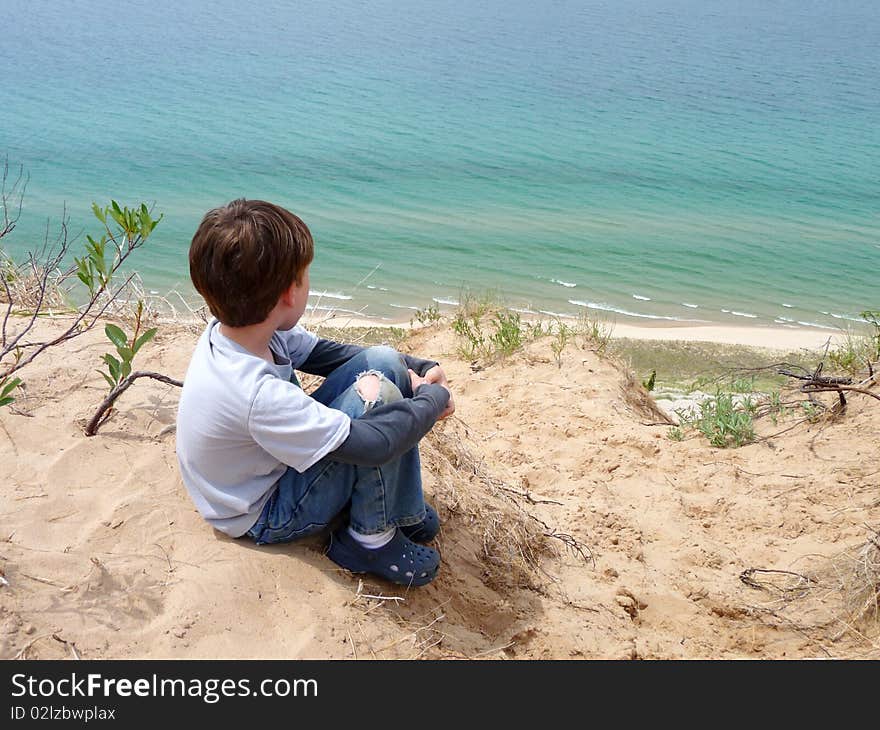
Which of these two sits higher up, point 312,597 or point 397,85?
point 397,85

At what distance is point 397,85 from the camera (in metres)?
21.5

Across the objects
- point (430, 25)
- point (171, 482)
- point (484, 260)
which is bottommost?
point (484, 260)

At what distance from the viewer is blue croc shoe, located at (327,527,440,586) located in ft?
9.39

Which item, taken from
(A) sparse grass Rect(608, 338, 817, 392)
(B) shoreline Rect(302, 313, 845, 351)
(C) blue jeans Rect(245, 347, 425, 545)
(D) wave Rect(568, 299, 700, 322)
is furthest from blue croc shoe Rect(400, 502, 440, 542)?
(D) wave Rect(568, 299, 700, 322)

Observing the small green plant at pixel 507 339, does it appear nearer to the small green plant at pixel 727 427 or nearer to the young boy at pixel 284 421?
the small green plant at pixel 727 427

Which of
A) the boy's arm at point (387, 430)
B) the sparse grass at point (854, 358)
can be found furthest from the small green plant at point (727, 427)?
the boy's arm at point (387, 430)

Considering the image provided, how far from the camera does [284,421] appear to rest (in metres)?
2.48

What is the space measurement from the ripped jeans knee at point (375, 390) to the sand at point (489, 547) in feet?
1.90

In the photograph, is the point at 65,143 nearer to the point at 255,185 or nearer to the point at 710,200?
the point at 255,185

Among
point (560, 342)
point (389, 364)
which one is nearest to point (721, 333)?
point (560, 342)

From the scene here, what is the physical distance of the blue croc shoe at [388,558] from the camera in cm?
286

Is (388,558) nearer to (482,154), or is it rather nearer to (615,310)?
(615,310)
